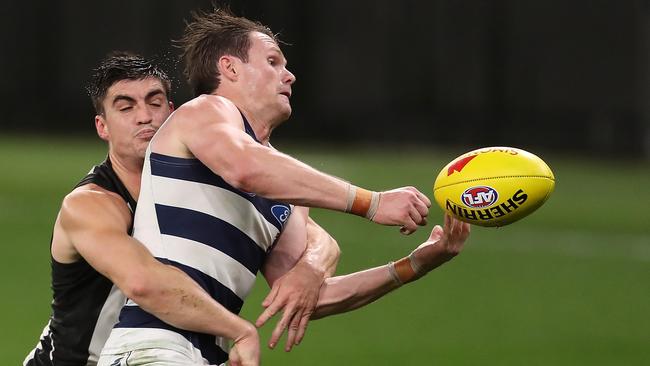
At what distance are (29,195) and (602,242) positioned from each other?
305 inches

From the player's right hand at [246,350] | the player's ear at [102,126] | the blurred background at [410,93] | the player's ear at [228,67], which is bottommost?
the blurred background at [410,93]

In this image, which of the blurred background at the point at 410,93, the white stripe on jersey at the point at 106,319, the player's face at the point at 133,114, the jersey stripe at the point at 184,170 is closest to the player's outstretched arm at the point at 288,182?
the jersey stripe at the point at 184,170

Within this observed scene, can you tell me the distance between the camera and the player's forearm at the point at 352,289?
20.4 ft

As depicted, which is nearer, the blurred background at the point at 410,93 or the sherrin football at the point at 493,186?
the sherrin football at the point at 493,186

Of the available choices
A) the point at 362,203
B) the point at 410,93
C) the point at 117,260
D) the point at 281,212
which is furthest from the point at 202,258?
the point at 410,93

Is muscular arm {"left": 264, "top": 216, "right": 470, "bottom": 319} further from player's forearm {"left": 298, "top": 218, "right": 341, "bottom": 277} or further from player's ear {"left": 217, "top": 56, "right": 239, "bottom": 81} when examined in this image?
player's ear {"left": 217, "top": 56, "right": 239, "bottom": 81}

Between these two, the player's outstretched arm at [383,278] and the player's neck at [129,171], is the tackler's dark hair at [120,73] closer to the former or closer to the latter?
the player's neck at [129,171]

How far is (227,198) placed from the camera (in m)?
5.39

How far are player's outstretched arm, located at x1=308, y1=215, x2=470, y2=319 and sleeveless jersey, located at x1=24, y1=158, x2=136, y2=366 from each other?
990mm

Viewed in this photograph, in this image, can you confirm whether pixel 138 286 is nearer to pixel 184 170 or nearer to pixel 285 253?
pixel 184 170

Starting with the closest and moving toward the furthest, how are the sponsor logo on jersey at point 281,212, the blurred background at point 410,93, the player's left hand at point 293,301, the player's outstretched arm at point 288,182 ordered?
the player's outstretched arm at point 288,182 < the sponsor logo on jersey at point 281,212 < the player's left hand at point 293,301 < the blurred background at point 410,93

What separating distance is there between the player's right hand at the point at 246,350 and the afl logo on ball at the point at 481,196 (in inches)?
41.0

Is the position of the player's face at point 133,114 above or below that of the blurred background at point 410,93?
above

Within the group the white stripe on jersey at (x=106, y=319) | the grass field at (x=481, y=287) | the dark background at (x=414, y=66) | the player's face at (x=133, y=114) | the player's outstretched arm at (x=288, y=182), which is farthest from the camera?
the dark background at (x=414, y=66)
